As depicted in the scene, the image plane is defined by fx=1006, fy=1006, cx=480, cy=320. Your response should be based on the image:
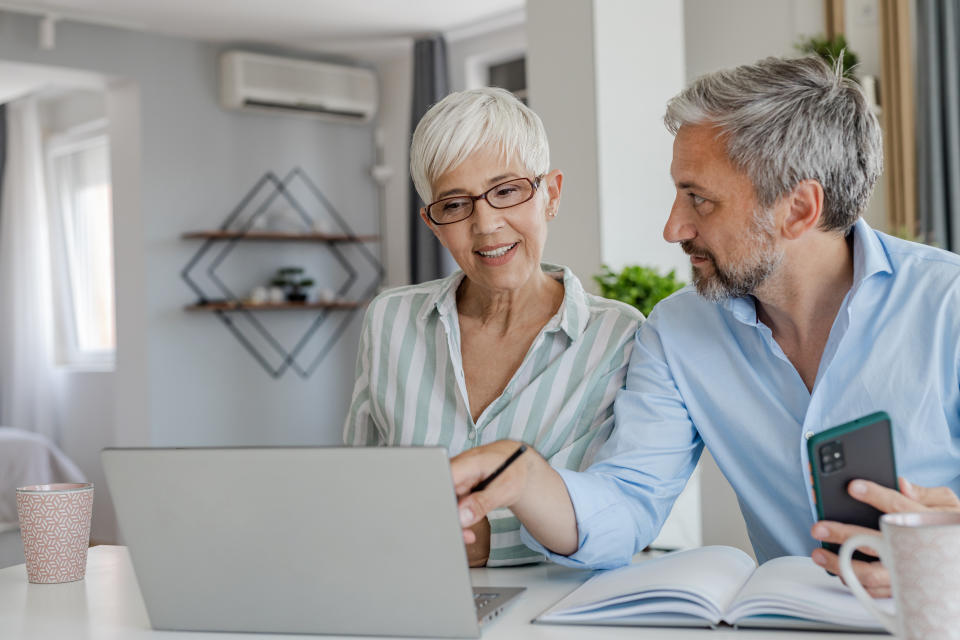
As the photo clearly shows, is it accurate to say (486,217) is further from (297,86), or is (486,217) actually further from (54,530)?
(297,86)

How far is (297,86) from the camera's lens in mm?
5668

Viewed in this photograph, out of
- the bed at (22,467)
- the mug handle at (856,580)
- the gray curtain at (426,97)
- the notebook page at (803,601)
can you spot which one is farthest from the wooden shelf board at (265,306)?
the mug handle at (856,580)

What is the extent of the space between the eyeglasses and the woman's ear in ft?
0.19

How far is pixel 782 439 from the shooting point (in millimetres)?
1354

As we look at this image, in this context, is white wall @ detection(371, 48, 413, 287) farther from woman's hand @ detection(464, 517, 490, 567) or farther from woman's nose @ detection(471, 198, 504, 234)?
woman's hand @ detection(464, 517, 490, 567)

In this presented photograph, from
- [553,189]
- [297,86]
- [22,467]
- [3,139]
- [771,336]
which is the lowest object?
[22,467]

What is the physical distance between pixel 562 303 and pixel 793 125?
0.44m

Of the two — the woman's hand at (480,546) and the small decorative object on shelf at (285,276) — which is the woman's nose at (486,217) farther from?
the small decorative object on shelf at (285,276)

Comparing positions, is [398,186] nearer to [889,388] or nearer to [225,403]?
[225,403]

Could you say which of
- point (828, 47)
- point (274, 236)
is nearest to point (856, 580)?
point (828, 47)

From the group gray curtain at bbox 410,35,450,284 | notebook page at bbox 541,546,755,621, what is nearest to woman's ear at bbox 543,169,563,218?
notebook page at bbox 541,546,755,621

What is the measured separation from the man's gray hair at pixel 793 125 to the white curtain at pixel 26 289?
5756 millimetres

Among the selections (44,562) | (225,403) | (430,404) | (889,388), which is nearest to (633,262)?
(430,404)

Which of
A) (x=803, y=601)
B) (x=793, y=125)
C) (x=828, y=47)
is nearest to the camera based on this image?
(x=803, y=601)
